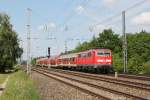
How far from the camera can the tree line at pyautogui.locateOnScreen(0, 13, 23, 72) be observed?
7994cm

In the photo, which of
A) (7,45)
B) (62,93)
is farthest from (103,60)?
(7,45)

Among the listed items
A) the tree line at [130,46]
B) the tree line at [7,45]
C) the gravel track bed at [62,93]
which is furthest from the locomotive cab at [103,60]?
the tree line at [7,45]

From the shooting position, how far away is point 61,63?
83.4 metres

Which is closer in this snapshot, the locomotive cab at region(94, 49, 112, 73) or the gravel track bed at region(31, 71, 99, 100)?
the gravel track bed at region(31, 71, 99, 100)

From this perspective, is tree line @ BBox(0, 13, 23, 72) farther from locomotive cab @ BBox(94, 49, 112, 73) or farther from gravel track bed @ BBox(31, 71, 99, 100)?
gravel track bed @ BBox(31, 71, 99, 100)

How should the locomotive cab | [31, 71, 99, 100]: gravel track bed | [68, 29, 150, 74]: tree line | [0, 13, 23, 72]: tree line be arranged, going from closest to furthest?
[31, 71, 99, 100]: gravel track bed
the locomotive cab
[68, 29, 150, 74]: tree line
[0, 13, 23, 72]: tree line

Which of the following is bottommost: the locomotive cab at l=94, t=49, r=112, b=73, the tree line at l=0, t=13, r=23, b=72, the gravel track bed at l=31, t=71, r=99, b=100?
the gravel track bed at l=31, t=71, r=99, b=100

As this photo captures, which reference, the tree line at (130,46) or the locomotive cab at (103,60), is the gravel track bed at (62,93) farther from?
the tree line at (130,46)

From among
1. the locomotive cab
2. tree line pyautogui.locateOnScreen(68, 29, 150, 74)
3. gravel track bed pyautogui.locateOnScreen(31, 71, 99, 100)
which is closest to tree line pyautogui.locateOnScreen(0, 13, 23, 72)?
tree line pyautogui.locateOnScreen(68, 29, 150, 74)

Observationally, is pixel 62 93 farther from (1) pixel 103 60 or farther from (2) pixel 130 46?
(2) pixel 130 46

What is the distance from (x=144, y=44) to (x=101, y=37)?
25.2 metres

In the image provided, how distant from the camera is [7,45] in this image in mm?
81812

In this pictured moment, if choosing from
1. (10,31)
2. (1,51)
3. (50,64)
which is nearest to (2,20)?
(10,31)

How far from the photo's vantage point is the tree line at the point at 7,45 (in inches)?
3147
